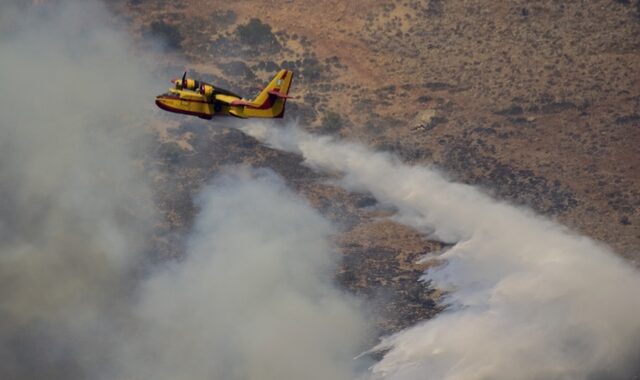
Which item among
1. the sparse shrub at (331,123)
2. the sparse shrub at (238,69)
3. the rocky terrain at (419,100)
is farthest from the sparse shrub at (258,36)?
the sparse shrub at (331,123)

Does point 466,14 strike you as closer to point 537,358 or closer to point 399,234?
point 399,234

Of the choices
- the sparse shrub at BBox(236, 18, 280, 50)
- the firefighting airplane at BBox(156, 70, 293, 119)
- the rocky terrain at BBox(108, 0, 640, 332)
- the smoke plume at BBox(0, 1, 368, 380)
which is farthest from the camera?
the sparse shrub at BBox(236, 18, 280, 50)

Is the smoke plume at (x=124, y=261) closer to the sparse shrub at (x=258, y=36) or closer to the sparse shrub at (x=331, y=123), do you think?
the sparse shrub at (x=331, y=123)

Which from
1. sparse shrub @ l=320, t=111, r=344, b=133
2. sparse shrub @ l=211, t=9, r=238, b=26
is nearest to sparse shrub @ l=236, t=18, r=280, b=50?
sparse shrub @ l=211, t=9, r=238, b=26

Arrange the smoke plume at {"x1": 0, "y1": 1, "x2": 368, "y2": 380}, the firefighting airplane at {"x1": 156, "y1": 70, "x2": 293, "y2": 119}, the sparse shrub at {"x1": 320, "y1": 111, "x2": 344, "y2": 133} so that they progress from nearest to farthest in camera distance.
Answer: the smoke plume at {"x1": 0, "y1": 1, "x2": 368, "y2": 380}
the firefighting airplane at {"x1": 156, "y1": 70, "x2": 293, "y2": 119}
the sparse shrub at {"x1": 320, "y1": 111, "x2": 344, "y2": 133}

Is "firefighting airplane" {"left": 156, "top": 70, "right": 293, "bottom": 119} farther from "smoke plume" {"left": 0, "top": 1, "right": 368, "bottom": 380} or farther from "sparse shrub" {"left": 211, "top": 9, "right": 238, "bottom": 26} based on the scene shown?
"sparse shrub" {"left": 211, "top": 9, "right": 238, "bottom": 26}

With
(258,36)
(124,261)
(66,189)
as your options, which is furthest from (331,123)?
(124,261)
